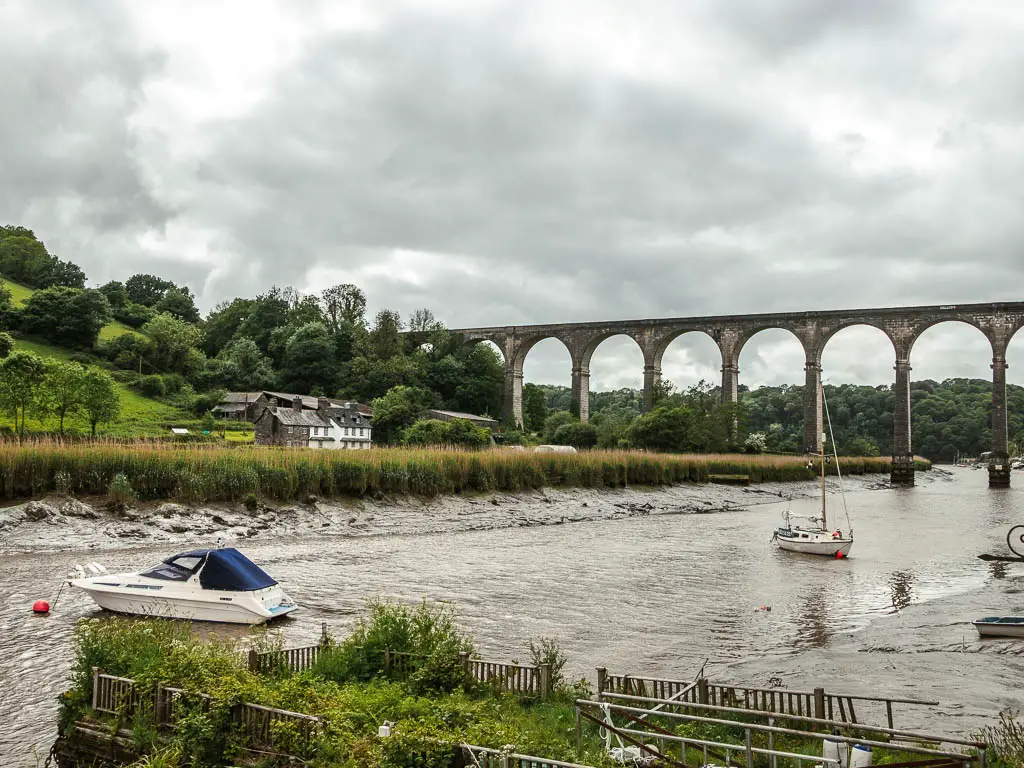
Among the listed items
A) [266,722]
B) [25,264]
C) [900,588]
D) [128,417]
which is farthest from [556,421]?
[25,264]

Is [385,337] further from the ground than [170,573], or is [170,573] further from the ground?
[385,337]

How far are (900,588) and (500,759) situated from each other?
53.8ft

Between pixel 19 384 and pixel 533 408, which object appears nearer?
pixel 19 384

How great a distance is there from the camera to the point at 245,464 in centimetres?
2950

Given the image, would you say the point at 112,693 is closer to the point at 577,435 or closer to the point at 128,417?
the point at 128,417

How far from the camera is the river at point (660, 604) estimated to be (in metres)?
11.4

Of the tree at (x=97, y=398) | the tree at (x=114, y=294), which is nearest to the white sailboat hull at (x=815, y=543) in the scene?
the tree at (x=97, y=398)

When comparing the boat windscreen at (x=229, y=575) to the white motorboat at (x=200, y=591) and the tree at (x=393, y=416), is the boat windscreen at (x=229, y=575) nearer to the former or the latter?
the white motorboat at (x=200, y=591)

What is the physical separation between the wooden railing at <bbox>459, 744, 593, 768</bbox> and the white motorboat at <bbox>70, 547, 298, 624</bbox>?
840 centimetres

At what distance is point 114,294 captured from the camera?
10450 centimetres

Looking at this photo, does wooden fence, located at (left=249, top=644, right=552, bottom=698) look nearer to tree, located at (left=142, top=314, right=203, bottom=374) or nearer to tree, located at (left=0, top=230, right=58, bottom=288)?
tree, located at (left=142, top=314, right=203, bottom=374)

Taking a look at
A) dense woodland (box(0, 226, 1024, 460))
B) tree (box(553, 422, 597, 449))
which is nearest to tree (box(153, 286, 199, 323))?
dense woodland (box(0, 226, 1024, 460))

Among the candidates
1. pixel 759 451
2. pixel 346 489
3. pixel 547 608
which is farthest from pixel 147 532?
pixel 759 451

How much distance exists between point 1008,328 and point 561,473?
4215 centimetres
